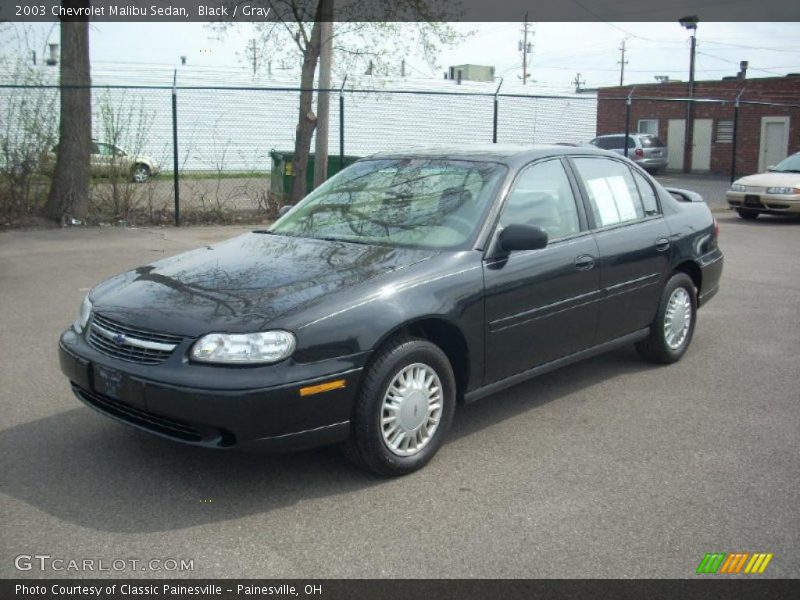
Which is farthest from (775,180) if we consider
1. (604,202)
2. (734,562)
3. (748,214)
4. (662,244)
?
(734,562)

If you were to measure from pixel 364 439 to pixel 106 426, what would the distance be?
1.73m

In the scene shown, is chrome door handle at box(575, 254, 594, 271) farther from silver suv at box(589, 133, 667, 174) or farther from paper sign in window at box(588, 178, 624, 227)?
silver suv at box(589, 133, 667, 174)

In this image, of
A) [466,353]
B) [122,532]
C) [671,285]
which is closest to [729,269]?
[671,285]

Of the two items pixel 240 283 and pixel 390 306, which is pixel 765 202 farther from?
pixel 240 283

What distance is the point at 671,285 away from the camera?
20.2 feet

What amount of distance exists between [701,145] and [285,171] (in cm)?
2566

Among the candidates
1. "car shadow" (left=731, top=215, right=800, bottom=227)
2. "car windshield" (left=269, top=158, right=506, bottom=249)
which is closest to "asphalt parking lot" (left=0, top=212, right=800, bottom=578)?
→ "car windshield" (left=269, top=158, right=506, bottom=249)

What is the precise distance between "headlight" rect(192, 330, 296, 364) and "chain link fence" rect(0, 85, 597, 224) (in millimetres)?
7804

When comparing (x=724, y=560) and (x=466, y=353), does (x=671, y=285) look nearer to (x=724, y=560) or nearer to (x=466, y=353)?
(x=466, y=353)

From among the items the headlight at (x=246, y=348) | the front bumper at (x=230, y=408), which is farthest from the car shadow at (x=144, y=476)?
the headlight at (x=246, y=348)

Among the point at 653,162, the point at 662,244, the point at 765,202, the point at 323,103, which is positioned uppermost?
the point at 323,103

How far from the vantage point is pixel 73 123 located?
13.4 meters

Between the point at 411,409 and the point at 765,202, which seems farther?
the point at 765,202

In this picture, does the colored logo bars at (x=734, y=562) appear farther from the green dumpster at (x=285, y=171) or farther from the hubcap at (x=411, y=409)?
the green dumpster at (x=285, y=171)
